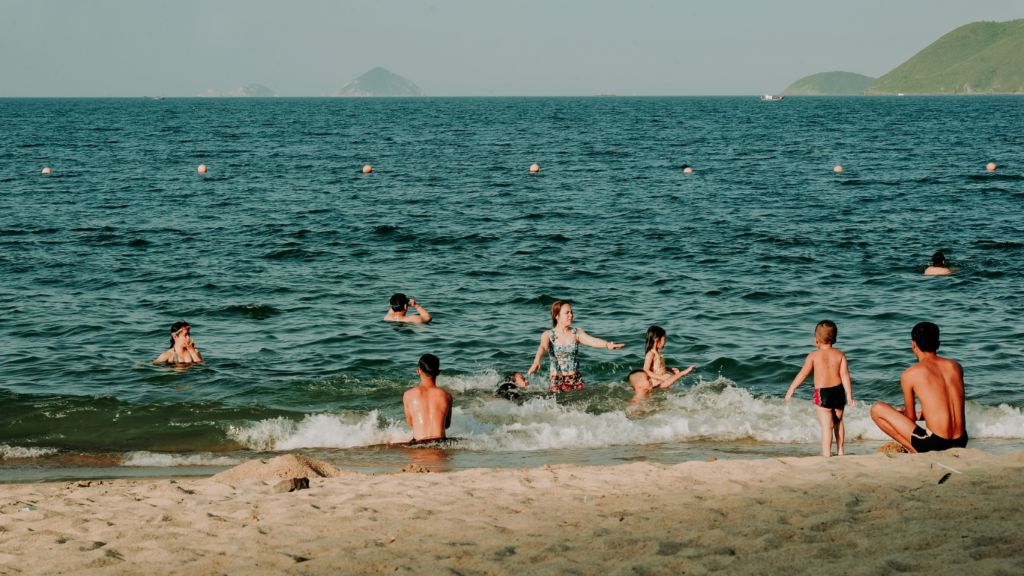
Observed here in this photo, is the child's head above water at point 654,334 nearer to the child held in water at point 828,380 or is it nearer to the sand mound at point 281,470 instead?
the child held in water at point 828,380

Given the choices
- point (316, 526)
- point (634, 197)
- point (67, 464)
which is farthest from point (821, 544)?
point (634, 197)

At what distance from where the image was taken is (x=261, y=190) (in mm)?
30906

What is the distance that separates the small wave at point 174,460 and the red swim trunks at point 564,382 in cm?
459

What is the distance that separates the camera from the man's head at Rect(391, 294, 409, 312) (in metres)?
14.2

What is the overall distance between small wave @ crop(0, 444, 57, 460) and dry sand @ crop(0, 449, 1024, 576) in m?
2.16

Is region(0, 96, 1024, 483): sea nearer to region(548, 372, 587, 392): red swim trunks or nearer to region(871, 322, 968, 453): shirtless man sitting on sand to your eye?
region(548, 372, 587, 392): red swim trunks

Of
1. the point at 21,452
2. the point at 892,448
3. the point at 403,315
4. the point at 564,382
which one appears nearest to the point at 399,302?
the point at 403,315

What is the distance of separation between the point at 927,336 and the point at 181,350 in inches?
422

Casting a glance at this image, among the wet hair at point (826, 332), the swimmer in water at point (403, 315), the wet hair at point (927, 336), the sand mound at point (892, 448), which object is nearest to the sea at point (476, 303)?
the swimmer in water at point (403, 315)

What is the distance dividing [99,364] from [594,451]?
8556 mm

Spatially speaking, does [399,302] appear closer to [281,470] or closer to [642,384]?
[642,384]

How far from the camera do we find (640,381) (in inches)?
428

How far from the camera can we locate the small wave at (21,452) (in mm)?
9125

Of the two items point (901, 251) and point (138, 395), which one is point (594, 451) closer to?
point (138, 395)
